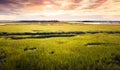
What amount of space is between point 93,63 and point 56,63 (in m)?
2.82

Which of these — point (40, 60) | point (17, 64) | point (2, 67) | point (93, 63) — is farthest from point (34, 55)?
point (93, 63)

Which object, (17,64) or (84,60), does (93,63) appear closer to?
(84,60)

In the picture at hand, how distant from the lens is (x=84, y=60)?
16.1 metres

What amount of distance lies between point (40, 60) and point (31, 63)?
1.31 metres

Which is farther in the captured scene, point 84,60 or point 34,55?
→ point 34,55

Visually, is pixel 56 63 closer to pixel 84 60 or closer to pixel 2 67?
pixel 84 60

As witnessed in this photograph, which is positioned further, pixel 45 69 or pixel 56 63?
pixel 56 63

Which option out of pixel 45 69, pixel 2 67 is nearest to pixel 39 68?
pixel 45 69

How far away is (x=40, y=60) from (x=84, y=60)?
361 cm

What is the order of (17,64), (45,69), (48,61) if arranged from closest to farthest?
1. (45,69)
2. (17,64)
3. (48,61)

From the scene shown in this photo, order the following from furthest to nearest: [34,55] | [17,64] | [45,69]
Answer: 1. [34,55]
2. [17,64]
3. [45,69]

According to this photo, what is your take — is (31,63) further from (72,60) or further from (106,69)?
(106,69)

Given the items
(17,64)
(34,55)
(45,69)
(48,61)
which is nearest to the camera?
(45,69)

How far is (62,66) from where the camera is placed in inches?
557
